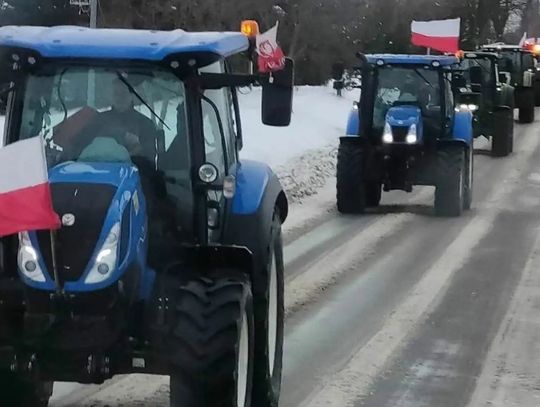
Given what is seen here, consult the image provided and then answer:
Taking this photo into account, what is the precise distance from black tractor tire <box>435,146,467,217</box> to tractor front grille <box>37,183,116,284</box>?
10.5 m

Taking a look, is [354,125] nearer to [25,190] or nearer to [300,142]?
[300,142]

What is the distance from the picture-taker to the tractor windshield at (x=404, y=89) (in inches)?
620

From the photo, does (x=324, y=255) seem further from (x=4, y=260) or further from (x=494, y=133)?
(x=494, y=133)

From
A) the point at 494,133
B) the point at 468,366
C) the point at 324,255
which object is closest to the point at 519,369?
the point at 468,366

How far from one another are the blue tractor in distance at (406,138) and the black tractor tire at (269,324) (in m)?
8.53

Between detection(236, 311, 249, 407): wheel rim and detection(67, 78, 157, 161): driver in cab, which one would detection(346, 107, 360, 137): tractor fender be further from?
detection(236, 311, 249, 407): wheel rim

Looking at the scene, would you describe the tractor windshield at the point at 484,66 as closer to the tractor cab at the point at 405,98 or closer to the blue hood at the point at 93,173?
the tractor cab at the point at 405,98

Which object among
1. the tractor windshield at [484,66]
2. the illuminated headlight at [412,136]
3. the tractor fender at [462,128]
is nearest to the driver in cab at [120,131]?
the illuminated headlight at [412,136]

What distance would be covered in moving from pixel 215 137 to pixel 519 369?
293 cm

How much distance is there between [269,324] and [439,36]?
17427 millimetres

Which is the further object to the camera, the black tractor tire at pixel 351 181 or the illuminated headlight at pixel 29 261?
the black tractor tire at pixel 351 181

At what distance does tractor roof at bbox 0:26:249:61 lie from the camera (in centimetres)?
555

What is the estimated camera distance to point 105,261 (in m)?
4.95

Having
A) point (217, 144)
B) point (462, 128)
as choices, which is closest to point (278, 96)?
point (217, 144)
